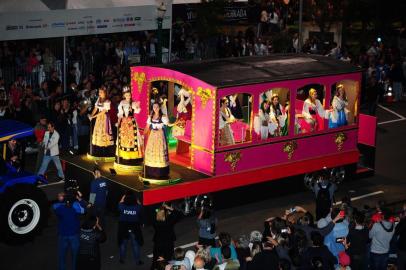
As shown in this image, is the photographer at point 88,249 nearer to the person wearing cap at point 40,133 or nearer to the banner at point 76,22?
the person wearing cap at point 40,133

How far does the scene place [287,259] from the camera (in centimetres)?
1292

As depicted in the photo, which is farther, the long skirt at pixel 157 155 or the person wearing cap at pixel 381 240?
the long skirt at pixel 157 155

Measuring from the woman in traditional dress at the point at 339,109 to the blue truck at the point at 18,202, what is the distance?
7313mm

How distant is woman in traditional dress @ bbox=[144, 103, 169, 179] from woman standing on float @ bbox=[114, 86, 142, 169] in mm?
789

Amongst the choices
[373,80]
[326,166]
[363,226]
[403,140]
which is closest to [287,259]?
[363,226]

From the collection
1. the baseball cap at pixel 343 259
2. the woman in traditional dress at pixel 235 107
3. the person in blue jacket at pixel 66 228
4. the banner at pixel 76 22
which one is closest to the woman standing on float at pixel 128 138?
the woman in traditional dress at pixel 235 107

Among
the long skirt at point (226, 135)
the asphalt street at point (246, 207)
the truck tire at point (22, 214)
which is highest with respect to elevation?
the long skirt at point (226, 135)

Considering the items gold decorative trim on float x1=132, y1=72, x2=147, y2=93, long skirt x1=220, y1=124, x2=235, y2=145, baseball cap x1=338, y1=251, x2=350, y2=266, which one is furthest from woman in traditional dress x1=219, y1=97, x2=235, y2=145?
baseball cap x1=338, y1=251, x2=350, y2=266

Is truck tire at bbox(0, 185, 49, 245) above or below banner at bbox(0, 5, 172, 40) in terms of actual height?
below

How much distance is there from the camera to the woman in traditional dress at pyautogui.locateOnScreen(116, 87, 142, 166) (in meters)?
18.4

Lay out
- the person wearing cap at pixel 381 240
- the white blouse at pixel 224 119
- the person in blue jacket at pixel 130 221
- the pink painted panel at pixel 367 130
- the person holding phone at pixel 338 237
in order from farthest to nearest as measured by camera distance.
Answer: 1. the pink painted panel at pixel 367 130
2. the white blouse at pixel 224 119
3. the person in blue jacket at pixel 130 221
4. the person wearing cap at pixel 381 240
5. the person holding phone at pixel 338 237

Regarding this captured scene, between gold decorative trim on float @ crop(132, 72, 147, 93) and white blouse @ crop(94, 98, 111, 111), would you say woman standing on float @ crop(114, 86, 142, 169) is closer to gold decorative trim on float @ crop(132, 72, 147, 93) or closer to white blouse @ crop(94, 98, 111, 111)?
white blouse @ crop(94, 98, 111, 111)

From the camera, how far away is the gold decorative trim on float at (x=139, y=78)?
19.6m

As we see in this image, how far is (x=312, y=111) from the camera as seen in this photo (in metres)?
20.2
